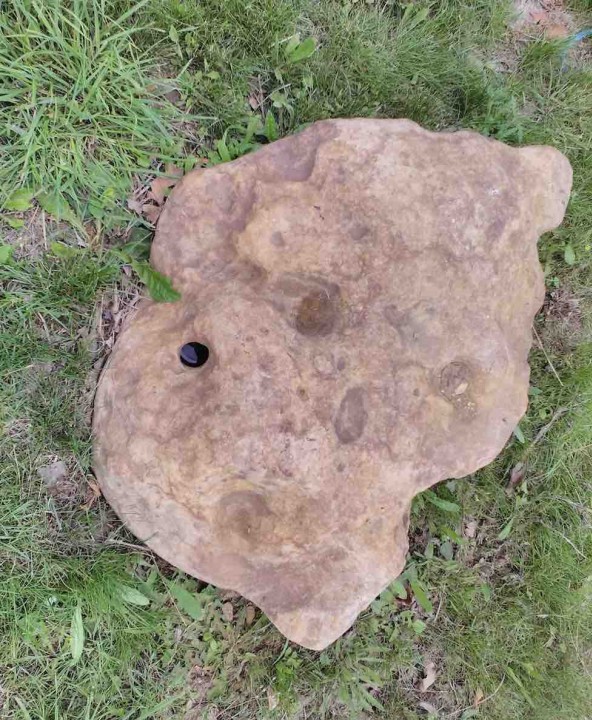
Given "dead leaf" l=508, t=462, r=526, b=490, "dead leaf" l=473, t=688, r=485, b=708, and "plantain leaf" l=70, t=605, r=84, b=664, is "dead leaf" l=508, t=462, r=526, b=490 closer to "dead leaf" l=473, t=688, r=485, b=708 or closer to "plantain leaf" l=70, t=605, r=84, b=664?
"dead leaf" l=473, t=688, r=485, b=708

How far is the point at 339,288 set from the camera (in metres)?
2.46

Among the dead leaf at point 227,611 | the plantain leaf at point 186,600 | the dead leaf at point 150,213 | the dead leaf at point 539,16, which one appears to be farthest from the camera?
the dead leaf at point 539,16

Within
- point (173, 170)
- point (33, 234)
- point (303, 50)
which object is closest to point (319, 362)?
point (173, 170)

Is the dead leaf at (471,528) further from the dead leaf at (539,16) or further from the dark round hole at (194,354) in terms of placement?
the dead leaf at (539,16)

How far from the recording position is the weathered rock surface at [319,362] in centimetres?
235

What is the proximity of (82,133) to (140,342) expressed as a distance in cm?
91

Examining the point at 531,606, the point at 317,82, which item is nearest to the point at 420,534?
the point at 531,606

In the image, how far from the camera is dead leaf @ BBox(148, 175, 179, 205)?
2834 mm

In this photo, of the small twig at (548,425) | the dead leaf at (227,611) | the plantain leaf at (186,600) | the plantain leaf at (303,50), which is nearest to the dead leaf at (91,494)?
the plantain leaf at (186,600)

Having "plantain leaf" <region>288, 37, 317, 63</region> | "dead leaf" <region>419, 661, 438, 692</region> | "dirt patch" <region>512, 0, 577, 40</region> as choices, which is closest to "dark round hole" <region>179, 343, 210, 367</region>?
"plantain leaf" <region>288, 37, 317, 63</region>

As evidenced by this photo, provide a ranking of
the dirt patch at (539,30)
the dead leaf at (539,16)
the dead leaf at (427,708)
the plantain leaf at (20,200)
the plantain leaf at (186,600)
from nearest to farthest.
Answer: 1. the plantain leaf at (20,200)
2. the plantain leaf at (186,600)
3. the dead leaf at (427,708)
4. the dirt patch at (539,30)
5. the dead leaf at (539,16)

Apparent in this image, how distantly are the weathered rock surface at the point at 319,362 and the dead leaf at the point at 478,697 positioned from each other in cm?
142

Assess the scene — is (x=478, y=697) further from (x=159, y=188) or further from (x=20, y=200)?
(x=20, y=200)

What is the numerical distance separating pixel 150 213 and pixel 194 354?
69 cm
